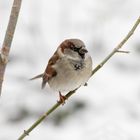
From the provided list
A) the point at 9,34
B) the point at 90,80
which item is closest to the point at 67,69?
the point at 9,34

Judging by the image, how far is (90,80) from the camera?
4961mm

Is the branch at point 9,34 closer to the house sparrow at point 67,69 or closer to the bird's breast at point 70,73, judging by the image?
the house sparrow at point 67,69

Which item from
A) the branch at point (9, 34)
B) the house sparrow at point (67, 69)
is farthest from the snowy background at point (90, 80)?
the branch at point (9, 34)

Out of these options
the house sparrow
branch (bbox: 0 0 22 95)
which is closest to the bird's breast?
the house sparrow

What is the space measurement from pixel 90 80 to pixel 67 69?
90.5 inches

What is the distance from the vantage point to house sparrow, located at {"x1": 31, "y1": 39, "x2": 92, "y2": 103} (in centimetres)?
252

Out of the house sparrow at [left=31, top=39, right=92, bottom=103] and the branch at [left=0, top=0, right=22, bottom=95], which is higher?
the branch at [left=0, top=0, right=22, bottom=95]

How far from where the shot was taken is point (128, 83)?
5.07 meters

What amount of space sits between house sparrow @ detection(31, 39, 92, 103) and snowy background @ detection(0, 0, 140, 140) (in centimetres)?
124

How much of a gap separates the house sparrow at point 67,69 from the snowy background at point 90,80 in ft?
4.06

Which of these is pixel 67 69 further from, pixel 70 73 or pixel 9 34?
pixel 9 34

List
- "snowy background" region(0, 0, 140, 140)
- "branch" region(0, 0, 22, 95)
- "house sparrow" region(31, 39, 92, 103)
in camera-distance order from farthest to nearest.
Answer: "snowy background" region(0, 0, 140, 140) < "house sparrow" region(31, 39, 92, 103) < "branch" region(0, 0, 22, 95)

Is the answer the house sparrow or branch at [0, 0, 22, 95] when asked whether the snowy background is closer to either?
the house sparrow

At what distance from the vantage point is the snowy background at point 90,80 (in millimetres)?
4488
